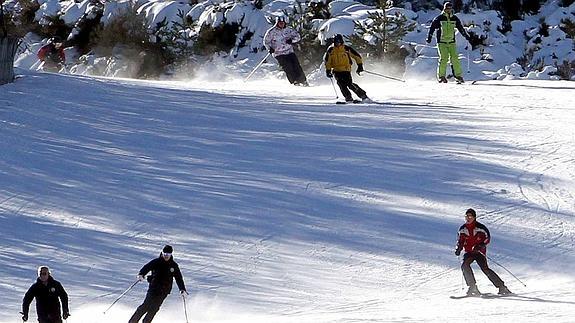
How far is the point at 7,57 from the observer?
24578 mm

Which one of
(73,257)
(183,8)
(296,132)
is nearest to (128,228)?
(73,257)

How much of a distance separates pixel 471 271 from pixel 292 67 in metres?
14.1

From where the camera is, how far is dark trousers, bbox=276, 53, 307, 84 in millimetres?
25516

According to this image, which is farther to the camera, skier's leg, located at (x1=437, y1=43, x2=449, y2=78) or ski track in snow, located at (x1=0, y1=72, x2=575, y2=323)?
skier's leg, located at (x1=437, y1=43, x2=449, y2=78)

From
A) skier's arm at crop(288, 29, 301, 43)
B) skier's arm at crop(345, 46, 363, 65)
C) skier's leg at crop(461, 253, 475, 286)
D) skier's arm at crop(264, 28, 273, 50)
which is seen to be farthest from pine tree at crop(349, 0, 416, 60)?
skier's leg at crop(461, 253, 475, 286)

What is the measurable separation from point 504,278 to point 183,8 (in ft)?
77.8

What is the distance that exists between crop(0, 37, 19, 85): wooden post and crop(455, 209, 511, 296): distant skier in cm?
1539

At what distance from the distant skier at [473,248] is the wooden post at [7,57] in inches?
606

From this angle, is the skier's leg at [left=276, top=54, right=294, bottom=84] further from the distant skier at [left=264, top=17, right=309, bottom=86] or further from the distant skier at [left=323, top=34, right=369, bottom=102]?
the distant skier at [left=323, top=34, right=369, bottom=102]

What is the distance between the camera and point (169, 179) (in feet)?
56.9

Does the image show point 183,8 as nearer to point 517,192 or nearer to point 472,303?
point 517,192

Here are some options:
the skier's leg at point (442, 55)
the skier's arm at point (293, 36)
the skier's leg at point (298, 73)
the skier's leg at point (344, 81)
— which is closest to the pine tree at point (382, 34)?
the skier's leg at point (298, 73)

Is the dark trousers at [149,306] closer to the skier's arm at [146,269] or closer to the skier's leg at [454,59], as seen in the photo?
the skier's arm at [146,269]

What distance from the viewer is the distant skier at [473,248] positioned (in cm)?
1222
